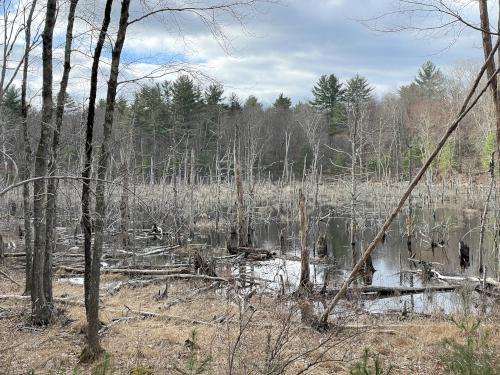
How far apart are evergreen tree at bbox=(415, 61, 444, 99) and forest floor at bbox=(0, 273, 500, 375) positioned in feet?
169

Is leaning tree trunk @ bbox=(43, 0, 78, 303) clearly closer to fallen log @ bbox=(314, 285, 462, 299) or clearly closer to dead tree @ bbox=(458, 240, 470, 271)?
fallen log @ bbox=(314, 285, 462, 299)

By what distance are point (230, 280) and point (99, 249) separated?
724 cm

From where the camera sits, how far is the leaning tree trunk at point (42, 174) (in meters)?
6.50

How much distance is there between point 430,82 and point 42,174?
57375mm

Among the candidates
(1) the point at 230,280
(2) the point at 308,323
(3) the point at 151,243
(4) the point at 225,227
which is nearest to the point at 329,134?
(4) the point at 225,227

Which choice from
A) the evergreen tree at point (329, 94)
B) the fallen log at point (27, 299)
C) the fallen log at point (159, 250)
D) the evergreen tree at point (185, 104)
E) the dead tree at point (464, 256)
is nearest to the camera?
the fallen log at point (27, 299)

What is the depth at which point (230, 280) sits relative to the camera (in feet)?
41.9

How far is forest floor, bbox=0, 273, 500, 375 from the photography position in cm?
597

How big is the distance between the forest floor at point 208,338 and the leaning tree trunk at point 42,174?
32 centimetres

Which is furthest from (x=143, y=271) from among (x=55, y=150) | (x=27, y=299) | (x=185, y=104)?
(x=185, y=104)

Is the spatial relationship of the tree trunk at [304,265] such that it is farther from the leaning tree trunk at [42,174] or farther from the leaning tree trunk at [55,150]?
the leaning tree trunk at [42,174]

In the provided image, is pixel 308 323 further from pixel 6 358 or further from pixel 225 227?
pixel 225 227

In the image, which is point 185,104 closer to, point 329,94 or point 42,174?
point 329,94

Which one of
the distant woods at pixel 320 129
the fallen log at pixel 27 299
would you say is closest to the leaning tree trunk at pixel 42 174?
the fallen log at pixel 27 299
